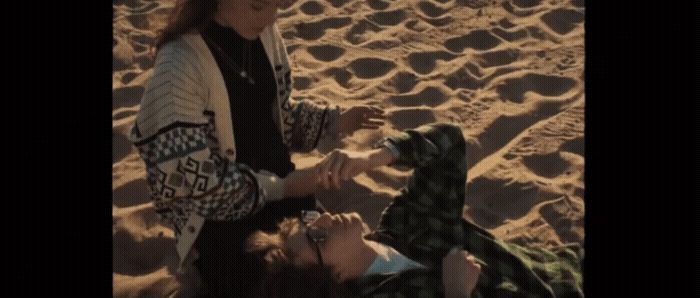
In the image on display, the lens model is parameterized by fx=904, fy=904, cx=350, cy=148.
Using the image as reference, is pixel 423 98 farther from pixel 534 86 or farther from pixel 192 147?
pixel 192 147

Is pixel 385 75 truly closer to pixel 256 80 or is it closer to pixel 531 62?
pixel 531 62

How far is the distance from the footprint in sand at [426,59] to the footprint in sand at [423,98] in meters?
0.19

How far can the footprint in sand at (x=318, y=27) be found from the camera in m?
4.27

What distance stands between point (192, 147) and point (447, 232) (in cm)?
75

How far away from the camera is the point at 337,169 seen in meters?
2.03

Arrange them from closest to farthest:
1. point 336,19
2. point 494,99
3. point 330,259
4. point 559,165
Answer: point 330,259 < point 559,165 < point 494,99 < point 336,19

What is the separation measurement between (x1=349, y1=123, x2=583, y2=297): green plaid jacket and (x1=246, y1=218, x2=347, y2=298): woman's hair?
312 millimetres

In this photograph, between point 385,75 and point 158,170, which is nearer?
point 158,170

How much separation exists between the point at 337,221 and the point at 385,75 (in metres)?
1.93

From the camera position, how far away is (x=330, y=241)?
202cm

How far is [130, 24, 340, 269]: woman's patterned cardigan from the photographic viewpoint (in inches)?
79.5
